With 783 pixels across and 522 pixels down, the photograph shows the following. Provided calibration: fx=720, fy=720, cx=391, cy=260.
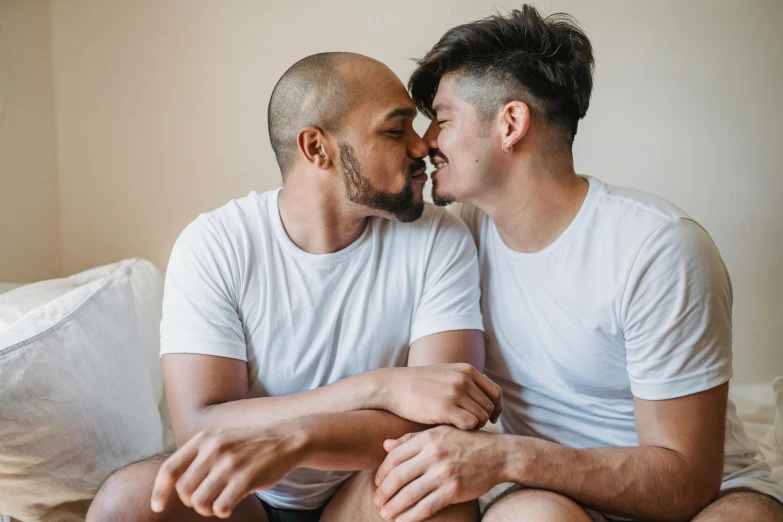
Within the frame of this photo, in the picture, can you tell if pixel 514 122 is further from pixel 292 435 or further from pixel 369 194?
pixel 292 435

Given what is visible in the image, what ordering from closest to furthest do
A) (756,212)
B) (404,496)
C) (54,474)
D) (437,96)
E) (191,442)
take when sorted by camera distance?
(191,442) → (404,496) → (54,474) → (437,96) → (756,212)

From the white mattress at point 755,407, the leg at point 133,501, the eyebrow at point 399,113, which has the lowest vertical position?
the white mattress at point 755,407

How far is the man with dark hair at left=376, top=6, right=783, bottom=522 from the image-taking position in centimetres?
120

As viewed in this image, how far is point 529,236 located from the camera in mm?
1442

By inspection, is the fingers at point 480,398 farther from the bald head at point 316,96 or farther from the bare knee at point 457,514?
the bald head at point 316,96

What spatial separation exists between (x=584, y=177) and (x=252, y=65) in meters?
1.14

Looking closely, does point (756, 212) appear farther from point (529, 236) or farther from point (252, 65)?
point (252, 65)

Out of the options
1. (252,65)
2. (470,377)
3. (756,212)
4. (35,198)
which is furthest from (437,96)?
(35,198)

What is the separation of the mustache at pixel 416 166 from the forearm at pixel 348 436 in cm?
51

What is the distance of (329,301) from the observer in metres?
1.43

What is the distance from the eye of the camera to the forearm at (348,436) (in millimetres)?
1154

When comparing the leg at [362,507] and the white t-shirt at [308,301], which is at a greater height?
the white t-shirt at [308,301]

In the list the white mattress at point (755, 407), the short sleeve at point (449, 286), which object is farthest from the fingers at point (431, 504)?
the white mattress at point (755, 407)

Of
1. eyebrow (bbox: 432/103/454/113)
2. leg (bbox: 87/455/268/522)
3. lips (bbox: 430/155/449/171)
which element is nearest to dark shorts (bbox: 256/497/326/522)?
leg (bbox: 87/455/268/522)
